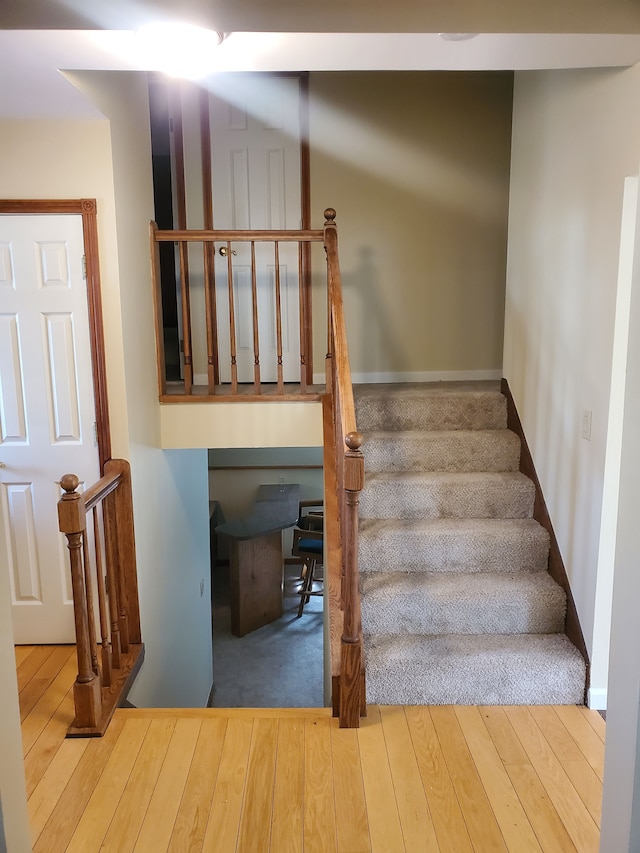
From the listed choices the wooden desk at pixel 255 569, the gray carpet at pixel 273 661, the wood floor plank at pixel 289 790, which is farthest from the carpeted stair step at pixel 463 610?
the wooden desk at pixel 255 569

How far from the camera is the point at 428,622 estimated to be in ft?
9.02

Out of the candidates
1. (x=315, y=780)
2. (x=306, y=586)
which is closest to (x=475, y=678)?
(x=315, y=780)

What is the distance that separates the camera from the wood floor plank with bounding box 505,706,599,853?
1.88 meters

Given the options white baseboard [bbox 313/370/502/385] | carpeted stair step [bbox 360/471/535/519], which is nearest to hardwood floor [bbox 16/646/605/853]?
carpeted stair step [bbox 360/471/535/519]

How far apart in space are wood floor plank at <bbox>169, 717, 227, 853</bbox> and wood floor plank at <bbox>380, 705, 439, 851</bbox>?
594 mm

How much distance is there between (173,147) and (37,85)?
6.58ft

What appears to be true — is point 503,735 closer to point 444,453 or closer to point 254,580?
point 444,453

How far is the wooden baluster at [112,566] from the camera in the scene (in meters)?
2.63

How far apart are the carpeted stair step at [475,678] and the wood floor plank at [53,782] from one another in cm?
109

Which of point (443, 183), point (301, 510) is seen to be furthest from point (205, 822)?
point (301, 510)

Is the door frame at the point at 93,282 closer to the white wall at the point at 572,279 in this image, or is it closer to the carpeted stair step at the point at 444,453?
the carpeted stair step at the point at 444,453

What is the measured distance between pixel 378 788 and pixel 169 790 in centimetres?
67

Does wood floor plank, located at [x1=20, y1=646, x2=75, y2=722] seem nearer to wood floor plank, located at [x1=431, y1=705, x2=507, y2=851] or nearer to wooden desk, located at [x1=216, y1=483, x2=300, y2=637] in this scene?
wood floor plank, located at [x1=431, y1=705, x2=507, y2=851]

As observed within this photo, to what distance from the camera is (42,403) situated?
280 cm
